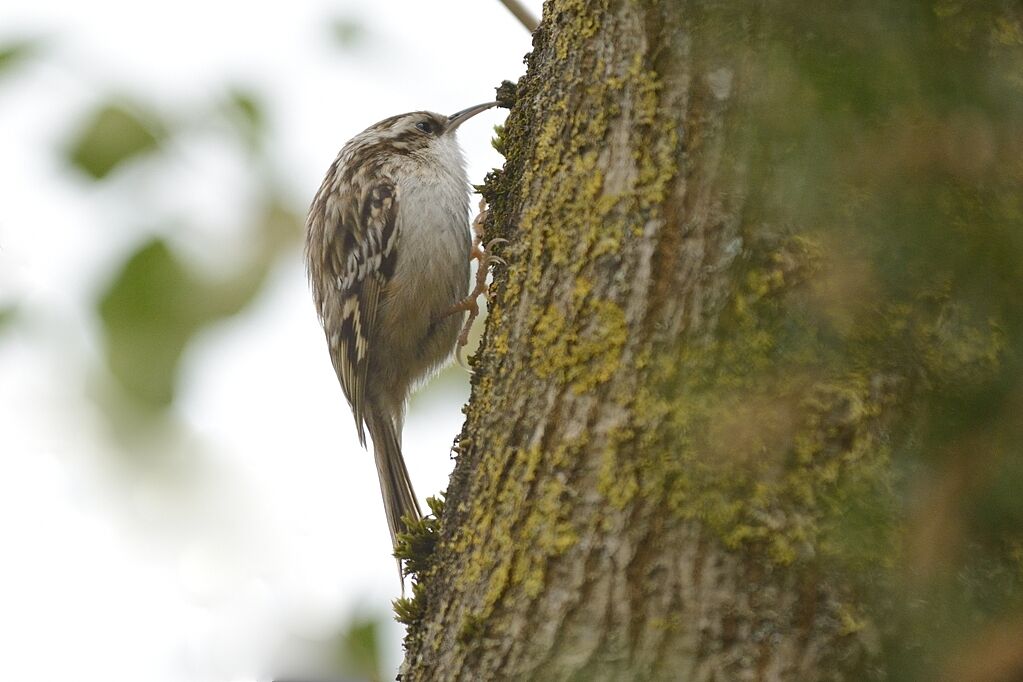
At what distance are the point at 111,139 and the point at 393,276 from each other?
7.49 feet

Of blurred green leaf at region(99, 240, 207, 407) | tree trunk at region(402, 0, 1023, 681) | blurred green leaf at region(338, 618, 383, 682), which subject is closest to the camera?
blurred green leaf at region(99, 240, 207, 407)

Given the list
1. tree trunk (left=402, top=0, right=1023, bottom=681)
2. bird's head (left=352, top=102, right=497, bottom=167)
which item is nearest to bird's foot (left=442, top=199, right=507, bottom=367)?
bird's head (left=352, top=102, right=497, bottom=167)

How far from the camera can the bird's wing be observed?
12.0ft

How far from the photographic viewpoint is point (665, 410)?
4.58ft

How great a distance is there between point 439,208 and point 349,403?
Result: 2.56ft

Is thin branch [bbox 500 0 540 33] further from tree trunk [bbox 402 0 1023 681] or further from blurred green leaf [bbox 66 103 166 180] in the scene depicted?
blurred green leaf [bbox 66 103 166 180]

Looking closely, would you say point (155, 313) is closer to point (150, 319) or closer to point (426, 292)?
point (150, 319)

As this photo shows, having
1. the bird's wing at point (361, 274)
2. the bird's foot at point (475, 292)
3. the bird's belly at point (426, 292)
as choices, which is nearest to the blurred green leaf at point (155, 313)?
the bird's foot at point (475, 292)

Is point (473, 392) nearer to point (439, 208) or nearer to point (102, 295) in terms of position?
point (102, 295)

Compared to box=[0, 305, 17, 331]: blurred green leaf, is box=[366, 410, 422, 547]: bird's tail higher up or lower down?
higher up

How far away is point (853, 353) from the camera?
4.17ft

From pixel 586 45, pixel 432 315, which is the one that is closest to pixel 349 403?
pixel 432 315

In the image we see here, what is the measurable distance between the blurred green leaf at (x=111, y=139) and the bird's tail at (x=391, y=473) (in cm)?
197

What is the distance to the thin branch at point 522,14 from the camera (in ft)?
6.72
